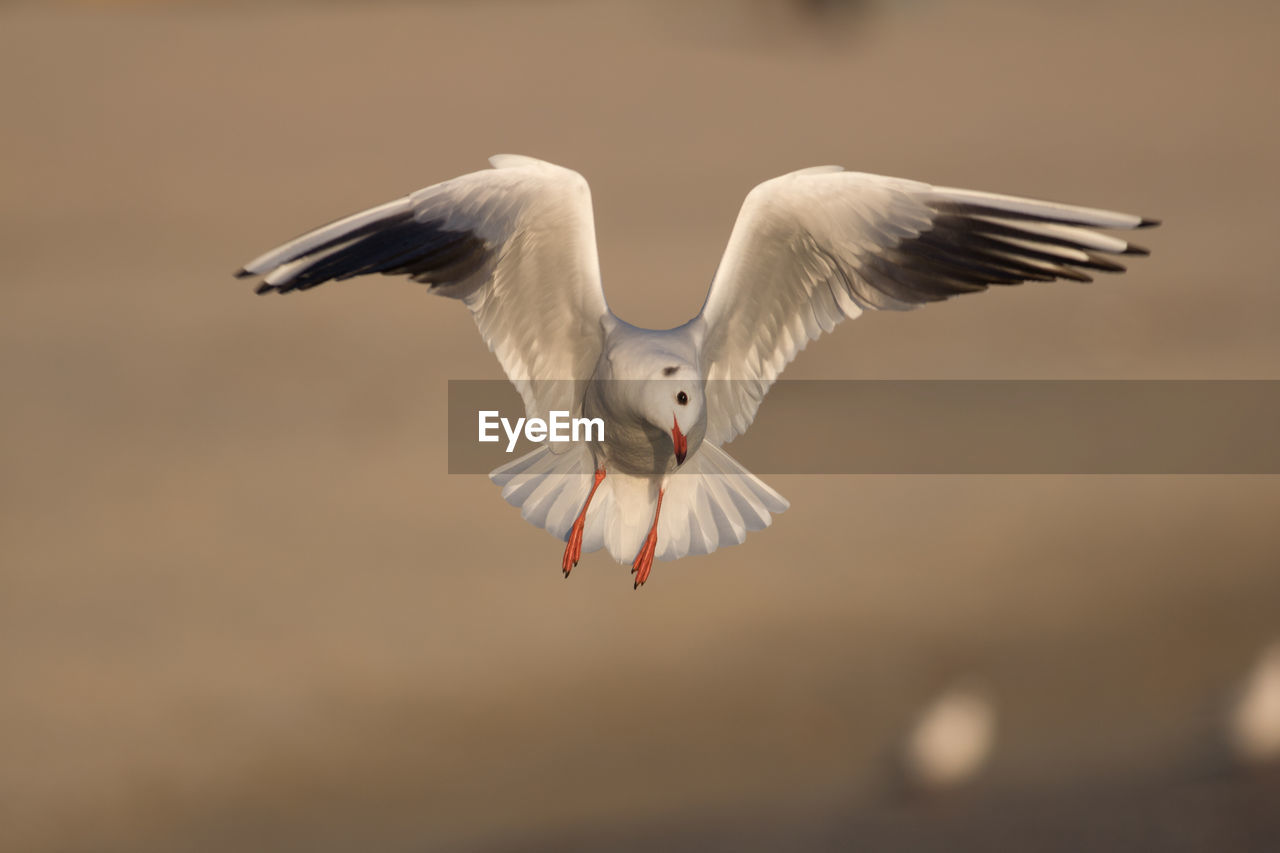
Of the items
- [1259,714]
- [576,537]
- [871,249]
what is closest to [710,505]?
[576,537]

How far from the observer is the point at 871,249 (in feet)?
11.6

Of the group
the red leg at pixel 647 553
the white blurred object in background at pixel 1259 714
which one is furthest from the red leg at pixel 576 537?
the white blurred object in background at pixel 1259 714

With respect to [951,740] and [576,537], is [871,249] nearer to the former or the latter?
[576,537]

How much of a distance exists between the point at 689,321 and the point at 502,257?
59 cm

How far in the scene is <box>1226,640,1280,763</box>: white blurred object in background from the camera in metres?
4.54

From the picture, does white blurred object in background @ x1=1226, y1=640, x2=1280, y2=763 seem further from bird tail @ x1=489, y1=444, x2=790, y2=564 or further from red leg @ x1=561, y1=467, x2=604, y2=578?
red leg @ x1=561, y1=467, x2=604, y2=578

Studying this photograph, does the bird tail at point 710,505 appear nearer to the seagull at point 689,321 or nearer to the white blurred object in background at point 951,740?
the seagull at point 689,321

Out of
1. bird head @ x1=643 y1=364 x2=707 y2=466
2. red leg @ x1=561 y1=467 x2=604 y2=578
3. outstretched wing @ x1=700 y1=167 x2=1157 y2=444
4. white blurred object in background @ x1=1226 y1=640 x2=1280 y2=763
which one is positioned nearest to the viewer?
outstretched wing @ x1=700 y1=167 x2=1157 y2=444

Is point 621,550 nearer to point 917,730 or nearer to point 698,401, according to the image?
point 698,401

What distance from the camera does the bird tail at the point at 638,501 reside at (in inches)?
161

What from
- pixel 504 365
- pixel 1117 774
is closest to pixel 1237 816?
pixel 1117 774

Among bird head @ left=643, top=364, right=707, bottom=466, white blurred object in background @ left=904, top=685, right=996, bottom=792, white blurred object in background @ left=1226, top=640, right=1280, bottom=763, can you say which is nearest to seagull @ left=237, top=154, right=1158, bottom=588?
bird head @ left=643, top=364, right=707, bottom=466

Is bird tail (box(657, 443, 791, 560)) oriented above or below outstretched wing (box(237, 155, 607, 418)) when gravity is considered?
below

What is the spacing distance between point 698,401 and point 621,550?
804 mm
